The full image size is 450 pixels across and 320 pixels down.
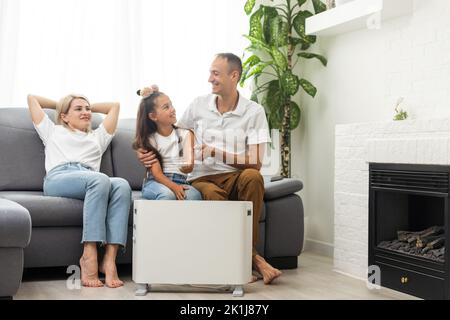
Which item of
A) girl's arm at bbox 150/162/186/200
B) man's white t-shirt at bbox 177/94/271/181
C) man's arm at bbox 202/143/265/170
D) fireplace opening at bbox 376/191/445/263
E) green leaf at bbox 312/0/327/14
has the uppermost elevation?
green leaf at bbox 312/0/327/14

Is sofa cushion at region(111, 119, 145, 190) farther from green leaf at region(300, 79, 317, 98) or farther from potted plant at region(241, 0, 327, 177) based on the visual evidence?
green leaf at region(300, 79, 317, 98)

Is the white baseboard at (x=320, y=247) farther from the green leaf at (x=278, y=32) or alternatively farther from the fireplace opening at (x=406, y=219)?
the green leaf at (x=278, y=32)

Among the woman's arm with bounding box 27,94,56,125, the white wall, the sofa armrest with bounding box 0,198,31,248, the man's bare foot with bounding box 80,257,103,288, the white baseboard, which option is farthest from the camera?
the white baseboard

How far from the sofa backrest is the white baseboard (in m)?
1.92

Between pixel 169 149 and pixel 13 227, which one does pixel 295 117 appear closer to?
pixel 169 149

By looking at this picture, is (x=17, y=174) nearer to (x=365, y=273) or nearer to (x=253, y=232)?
(x=253, y=232)

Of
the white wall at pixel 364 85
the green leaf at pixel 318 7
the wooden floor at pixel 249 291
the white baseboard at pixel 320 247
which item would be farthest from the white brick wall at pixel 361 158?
the green leaf at pixel 318 7

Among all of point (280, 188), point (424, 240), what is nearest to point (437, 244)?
point (424, 240)

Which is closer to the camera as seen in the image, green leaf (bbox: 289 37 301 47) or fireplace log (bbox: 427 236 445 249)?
fireplace log (bbox: 427 236 445 249)

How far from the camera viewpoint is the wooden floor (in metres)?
2.99

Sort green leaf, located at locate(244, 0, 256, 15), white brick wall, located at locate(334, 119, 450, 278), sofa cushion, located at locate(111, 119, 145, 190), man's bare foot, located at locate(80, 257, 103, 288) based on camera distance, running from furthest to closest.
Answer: green leaf, located at locate(244, 0, 256, 15) → sofa cushion, located at locate(111, 119, 145, 190) → man's bare foot, located at locate(80, 257, 103, 288) → white brick wall, located at locate(334, 119, 450, 278)

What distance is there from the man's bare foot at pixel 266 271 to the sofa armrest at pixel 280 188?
1.65ft

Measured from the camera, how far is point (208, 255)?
298 centimetres

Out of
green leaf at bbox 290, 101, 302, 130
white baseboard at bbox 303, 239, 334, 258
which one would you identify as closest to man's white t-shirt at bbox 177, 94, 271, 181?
green leaf at bbox 290, 101, 302, 130
